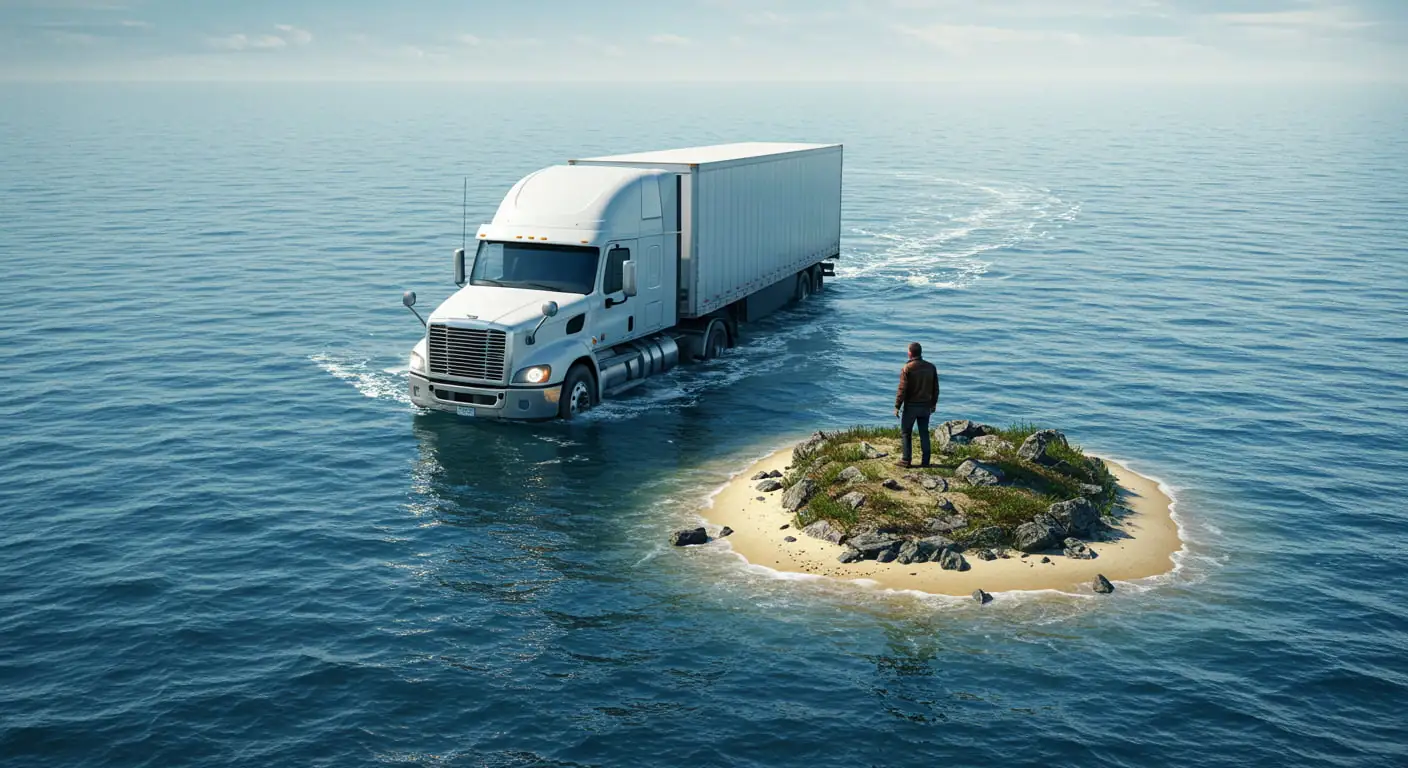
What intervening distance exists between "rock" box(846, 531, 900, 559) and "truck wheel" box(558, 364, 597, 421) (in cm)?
971

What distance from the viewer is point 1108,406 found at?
33625 millimetres

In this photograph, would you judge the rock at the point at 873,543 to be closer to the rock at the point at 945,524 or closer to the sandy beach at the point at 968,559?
the sandy beach at the point at 968,559

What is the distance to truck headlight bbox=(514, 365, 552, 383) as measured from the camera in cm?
2902

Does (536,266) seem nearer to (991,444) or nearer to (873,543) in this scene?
(991,444)

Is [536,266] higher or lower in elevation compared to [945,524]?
higher

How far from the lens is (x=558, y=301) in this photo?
98.1 feet

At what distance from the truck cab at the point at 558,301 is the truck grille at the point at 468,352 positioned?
2cm

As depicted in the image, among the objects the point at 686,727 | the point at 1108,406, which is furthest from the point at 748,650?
the point at 1108,406

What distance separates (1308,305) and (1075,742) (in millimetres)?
36863

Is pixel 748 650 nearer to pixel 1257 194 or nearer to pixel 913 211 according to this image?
pixel 913 211

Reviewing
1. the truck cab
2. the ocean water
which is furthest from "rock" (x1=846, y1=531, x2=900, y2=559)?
the truck cab

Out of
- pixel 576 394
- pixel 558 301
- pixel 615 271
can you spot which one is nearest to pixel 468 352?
pixel 558 301

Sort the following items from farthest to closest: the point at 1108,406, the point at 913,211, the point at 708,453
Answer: the point at 913,211 < the point at 1108,406 < the point at 708,453

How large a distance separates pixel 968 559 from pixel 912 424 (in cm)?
343
